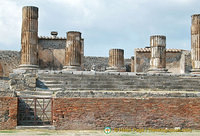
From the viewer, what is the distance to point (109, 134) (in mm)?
7309

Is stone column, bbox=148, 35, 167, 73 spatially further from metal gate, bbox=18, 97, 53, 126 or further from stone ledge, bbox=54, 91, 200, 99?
metal gate, bbox=18, 97, 53, 126

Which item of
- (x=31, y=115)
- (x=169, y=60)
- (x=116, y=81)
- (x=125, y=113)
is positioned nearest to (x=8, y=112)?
(x=31, y=115)

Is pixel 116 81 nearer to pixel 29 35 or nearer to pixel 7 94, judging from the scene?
pixel 29 35

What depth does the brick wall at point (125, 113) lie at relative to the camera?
7961 mm

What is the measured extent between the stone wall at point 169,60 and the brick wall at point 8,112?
16228 millimetres

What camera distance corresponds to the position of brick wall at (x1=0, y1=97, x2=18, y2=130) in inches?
303

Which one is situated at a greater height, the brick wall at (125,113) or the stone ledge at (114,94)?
the stone ledge at (114,94)

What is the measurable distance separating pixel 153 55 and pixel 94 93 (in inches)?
309

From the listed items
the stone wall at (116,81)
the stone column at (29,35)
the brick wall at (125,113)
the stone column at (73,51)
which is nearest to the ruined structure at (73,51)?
the stone column at (73,51)

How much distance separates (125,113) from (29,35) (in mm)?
6413

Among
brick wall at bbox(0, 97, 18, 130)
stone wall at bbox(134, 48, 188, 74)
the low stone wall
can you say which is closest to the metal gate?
brick wall at bbox(0, 97, 18, 130)

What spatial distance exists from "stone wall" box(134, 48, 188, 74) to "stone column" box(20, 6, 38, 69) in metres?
11.3

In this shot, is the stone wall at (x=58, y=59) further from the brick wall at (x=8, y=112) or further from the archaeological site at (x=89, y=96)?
the brick wall at (x=8, y=112)

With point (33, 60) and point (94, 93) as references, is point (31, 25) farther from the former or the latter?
point (94, 93)
